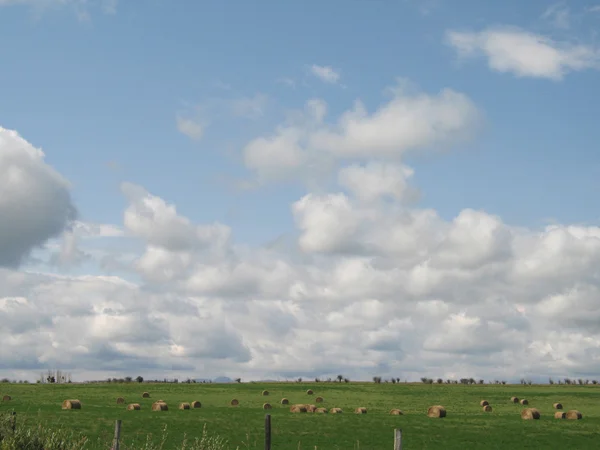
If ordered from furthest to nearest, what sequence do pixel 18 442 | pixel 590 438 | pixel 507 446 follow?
pixel 590 438 → pixel 507 446 → pixel 18 442

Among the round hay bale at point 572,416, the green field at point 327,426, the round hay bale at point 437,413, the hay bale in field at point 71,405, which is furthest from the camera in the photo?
the round hay bale at point 572,416

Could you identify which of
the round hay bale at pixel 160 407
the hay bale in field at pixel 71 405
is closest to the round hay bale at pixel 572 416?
the round hay bale at pixel 160 407

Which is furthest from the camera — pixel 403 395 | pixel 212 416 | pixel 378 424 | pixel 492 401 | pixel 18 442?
pixel 403 395

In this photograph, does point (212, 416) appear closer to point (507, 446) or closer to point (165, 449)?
point (165, 449)

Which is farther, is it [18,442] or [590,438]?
[590,438]

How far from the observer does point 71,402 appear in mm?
60000

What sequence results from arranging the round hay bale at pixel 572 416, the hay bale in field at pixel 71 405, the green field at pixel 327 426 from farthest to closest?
1. the round hay bale at pixel 572 416
2. the hay bale in field at pixel 71 405
3. the green field at pixel 327 426

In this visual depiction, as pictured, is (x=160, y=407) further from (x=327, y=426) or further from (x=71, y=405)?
(x=327, y=426)

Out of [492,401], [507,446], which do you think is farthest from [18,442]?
[492,401]

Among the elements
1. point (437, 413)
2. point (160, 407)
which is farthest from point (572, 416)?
point (160, 407)

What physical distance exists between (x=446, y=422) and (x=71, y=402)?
30.1m

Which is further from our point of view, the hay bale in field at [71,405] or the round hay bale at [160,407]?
the round hay bale at [160,407]

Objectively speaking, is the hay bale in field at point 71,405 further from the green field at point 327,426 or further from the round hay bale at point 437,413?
the round hay bale at point 437,413

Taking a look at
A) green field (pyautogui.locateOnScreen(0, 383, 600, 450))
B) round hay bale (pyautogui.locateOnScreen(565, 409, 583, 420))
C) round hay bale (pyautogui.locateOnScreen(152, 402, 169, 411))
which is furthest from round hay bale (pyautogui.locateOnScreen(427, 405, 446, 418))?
round hay bale (pyautogui.locateOnScreen(152, 402, 169, 411))
